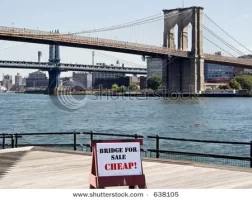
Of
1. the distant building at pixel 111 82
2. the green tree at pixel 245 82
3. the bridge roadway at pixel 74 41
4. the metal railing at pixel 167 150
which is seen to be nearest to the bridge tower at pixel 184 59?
the bridge roadway at pixel 74 41

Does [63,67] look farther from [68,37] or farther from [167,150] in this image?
[167,150]

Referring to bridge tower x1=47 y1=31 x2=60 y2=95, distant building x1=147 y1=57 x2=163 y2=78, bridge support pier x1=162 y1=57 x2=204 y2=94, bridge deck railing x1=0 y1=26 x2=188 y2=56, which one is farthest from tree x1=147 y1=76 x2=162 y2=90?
bridge deck railing x1=0 y1=26 x2=188 y2=56

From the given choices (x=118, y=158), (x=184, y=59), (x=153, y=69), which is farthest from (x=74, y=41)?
(x=153, y=69)

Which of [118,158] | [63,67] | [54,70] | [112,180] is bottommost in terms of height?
[112,180]

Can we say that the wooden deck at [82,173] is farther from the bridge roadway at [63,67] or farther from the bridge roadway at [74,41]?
the bridge roadway at [63,67]

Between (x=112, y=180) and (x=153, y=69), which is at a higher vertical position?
(x=153, y=69)

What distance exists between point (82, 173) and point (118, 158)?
3425 mm

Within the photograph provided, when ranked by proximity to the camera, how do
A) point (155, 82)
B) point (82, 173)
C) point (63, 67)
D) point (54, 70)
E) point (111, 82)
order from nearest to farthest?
point (82, 173)
point (54, 70)
point (63, 67)
point (155, 82)
point (111, 82)

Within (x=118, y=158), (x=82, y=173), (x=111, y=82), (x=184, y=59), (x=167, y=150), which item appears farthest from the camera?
(x=111, y=82)

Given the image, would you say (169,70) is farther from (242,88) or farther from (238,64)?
(242,88)

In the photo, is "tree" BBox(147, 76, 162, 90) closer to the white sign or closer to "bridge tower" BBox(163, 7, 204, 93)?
"bridge tower" BBox(163, 7, 204, 93)

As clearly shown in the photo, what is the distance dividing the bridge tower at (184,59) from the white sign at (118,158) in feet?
287

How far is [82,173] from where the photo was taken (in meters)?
10.2

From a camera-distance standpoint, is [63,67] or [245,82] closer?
[63,67]
